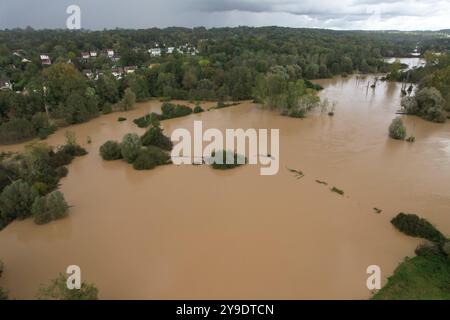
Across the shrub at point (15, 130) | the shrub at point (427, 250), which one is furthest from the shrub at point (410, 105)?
the shrub at point (15, 130)

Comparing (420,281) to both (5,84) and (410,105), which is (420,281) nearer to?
(410,105)

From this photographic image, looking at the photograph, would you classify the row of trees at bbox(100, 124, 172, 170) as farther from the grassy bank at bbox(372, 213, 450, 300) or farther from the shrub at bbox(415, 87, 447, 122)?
the shrub at bbox(415, 87, 447, 122)

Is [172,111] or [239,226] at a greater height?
[172,111]

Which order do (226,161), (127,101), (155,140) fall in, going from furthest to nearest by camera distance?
(127,101) < (155,140) < (226,161)

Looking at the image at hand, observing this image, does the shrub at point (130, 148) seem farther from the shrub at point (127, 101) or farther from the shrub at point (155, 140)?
the shrub at point (127, 101)

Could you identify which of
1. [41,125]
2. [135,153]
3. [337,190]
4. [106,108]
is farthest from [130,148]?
[106,108]

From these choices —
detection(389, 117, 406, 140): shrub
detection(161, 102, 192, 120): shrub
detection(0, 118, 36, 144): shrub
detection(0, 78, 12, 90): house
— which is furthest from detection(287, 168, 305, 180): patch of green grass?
detection(0, 78, 12, 90): house
